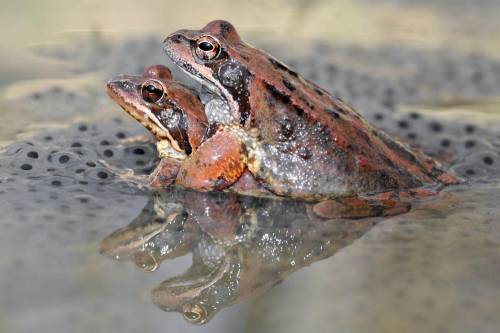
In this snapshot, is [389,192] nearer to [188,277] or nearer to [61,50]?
[188,277]

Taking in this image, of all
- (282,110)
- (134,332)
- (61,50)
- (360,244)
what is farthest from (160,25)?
(134,332)

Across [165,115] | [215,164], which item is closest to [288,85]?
[215,164]

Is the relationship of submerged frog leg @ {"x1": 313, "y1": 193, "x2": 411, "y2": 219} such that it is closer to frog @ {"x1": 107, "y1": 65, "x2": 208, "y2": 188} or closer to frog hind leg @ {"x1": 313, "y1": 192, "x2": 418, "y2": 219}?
frog hind leg @ {"x1": 313, "y1": 192, "x2": 418, "y2": 219}

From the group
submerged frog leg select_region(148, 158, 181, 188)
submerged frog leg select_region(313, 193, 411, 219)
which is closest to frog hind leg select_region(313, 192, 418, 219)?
submerged frog leg select_region(313, 193, 411, 219)

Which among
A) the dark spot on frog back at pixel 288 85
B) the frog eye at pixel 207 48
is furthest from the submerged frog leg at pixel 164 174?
the dark spot on frog back at pixel 288 85

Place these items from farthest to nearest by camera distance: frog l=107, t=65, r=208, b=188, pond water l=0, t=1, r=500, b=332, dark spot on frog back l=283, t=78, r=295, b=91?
frog l=107, t=65, r=208, b=188, dark spot on frog back l=283, t=78, r=295, b=91, pond water l=0, t=1, r=500, b=332

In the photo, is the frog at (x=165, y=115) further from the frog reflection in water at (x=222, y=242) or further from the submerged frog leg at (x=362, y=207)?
the submerged frog leg at (x=362, y=207)

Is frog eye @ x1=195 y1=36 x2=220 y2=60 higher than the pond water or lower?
higher
